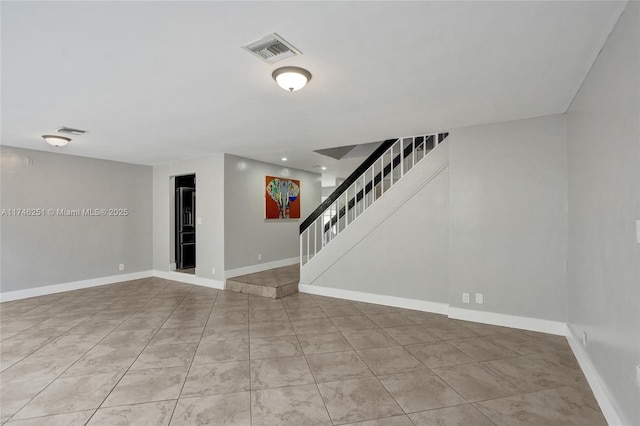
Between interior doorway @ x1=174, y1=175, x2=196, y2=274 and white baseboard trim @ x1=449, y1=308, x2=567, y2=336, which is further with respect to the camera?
interior doorway @ x1=174, y1=175, x2=196, y2=274

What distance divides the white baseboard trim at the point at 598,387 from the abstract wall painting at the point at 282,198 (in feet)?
18.3

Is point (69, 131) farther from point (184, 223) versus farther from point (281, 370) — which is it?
point (281, 370)

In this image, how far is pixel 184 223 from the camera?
7.86 meters

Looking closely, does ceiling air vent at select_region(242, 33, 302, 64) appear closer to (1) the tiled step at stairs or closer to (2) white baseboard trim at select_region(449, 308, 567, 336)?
(2) white baseboard trim at select_region(449, 308, 567, 336)

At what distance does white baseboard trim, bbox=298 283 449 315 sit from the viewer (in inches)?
176

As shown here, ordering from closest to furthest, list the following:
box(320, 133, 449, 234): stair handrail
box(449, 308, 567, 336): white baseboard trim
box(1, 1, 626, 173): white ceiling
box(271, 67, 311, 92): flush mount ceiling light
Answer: box(1, 1, 626, 173): white ceiling
box(271, 67, 311, 92): flush mount ceiling light
box(449, 308, 567, 336): white baseboard trim
box(320, 133, 449, 234): stair handrail

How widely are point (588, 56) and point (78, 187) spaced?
303 inches

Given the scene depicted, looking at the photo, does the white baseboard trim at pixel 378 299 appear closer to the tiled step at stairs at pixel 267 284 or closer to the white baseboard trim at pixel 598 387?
the tiled step at stairs at pixel 267 284

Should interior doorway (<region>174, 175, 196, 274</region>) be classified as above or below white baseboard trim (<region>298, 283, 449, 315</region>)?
above

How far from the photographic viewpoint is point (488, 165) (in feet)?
13.1

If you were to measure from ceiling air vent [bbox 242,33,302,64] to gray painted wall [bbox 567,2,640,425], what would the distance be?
2.02m

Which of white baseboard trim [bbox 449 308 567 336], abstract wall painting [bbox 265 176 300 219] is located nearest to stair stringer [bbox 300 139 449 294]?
white baseboard trim [bbox 449 308 567 336]

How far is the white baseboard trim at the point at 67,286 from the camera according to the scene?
525 cm

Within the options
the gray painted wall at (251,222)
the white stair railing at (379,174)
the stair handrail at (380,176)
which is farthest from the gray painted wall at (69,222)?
the stair handrail at (380,176)
